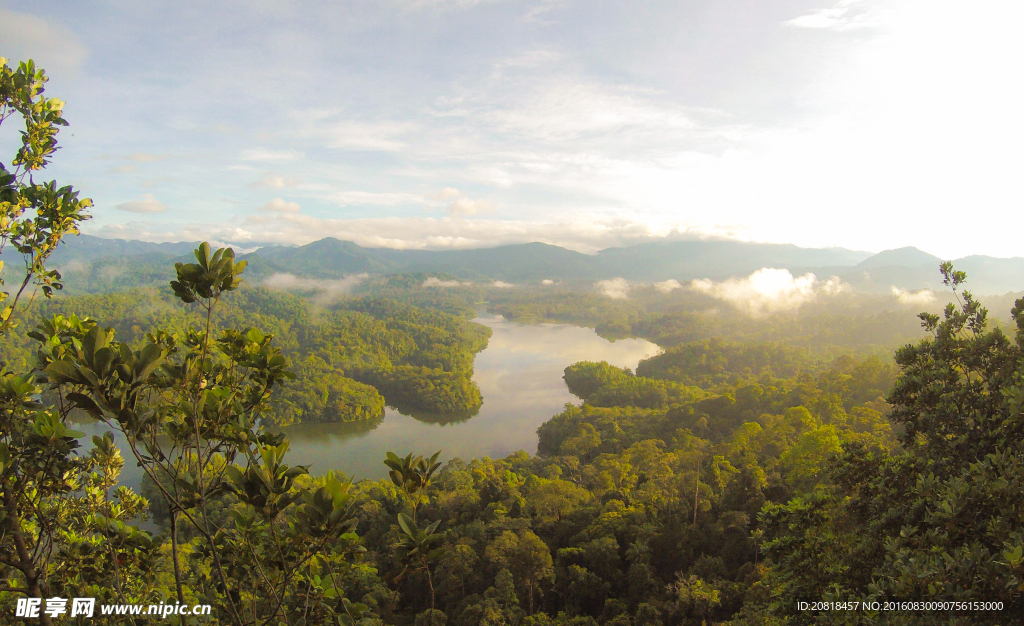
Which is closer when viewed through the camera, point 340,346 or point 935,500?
point 935,500

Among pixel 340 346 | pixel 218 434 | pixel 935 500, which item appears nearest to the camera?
pixel 218 434

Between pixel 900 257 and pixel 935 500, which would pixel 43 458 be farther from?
pixel 900 257

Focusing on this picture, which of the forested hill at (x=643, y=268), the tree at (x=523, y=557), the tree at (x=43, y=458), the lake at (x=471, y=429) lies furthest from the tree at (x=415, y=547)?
the forested hill at (x=643, y=268)

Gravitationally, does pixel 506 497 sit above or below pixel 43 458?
below

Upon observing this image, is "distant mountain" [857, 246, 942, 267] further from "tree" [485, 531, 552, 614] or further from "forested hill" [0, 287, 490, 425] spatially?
"tree" [485, 531, 552, 614]

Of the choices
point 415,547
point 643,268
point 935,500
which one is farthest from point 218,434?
point 643,268

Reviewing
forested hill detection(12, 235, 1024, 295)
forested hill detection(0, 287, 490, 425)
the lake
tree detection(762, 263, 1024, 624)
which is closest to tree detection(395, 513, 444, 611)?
tree detection(762, 263, 1024, 624)

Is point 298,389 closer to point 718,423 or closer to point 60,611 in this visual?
point 718,423
